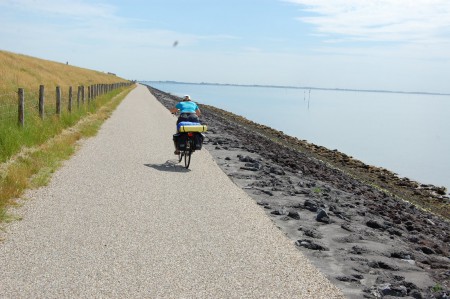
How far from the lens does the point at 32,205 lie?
820 centimetres

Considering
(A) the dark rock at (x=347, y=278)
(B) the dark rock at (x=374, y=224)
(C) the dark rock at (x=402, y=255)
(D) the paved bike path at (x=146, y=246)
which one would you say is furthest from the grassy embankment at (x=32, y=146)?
(B) the dark rock at (x=374, y=224)

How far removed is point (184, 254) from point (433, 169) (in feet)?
98.2

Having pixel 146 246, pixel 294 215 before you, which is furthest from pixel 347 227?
pixel 146 246

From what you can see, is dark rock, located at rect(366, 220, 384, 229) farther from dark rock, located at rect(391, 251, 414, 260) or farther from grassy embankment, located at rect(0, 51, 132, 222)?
grassy embankment, located at rect(0, 51, 132, 222)

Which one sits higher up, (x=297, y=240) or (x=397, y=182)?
(x=297, y=240)

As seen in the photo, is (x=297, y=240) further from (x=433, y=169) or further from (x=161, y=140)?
(x=433, y=169)

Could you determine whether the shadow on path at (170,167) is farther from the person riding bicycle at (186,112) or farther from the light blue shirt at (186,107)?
the light blue shirt at (186,107)

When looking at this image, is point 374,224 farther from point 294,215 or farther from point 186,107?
point 186,107

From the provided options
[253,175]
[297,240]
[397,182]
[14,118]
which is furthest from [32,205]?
[397,182]

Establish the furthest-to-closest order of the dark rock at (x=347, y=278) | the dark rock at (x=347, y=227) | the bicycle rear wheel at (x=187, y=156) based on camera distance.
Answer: the bicycle rear wheel at (x=187, y=156) → the dark rock at (x=347, y=227) → the dark rock at (x=347, y=278)

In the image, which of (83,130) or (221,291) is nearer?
(221,291)

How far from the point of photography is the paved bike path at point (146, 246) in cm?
522

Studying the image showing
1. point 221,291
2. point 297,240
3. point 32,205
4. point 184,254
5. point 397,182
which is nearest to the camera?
point 221,291

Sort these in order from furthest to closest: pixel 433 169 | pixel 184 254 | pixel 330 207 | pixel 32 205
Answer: pixel 433 169 < pixel 330 207 < pixel 32 205 < pixel 184 254
